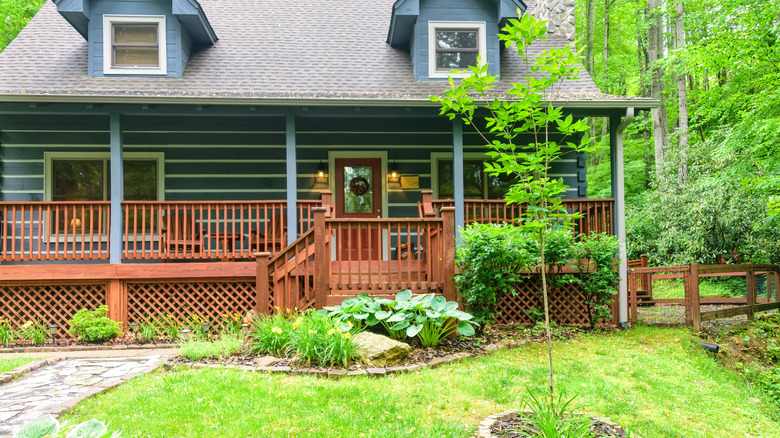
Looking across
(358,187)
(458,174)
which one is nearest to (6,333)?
(358,187)

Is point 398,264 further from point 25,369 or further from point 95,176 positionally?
point 95,176

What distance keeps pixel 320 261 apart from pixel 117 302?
3.27 meters

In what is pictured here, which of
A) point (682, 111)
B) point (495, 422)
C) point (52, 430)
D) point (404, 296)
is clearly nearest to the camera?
point (52, 430)

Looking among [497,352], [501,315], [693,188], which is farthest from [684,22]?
[497,352]

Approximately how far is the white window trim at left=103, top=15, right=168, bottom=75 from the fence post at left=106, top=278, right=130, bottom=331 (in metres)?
3.69

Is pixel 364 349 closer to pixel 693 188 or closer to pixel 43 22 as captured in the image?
pixel 43 22

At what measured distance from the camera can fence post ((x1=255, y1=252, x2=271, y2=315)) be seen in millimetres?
6754

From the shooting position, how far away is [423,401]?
172 inches

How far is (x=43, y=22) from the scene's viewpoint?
10656 millimetres

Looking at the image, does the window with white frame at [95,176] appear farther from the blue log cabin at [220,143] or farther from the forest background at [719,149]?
the forest background at [719,149]

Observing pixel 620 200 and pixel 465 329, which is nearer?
pixel 465 329

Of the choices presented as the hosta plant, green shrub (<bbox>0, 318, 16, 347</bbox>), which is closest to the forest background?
the hosta plant

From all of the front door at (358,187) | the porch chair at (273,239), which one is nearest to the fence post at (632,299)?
the front door at (358,187)

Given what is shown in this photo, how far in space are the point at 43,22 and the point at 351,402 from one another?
10.5 metres
